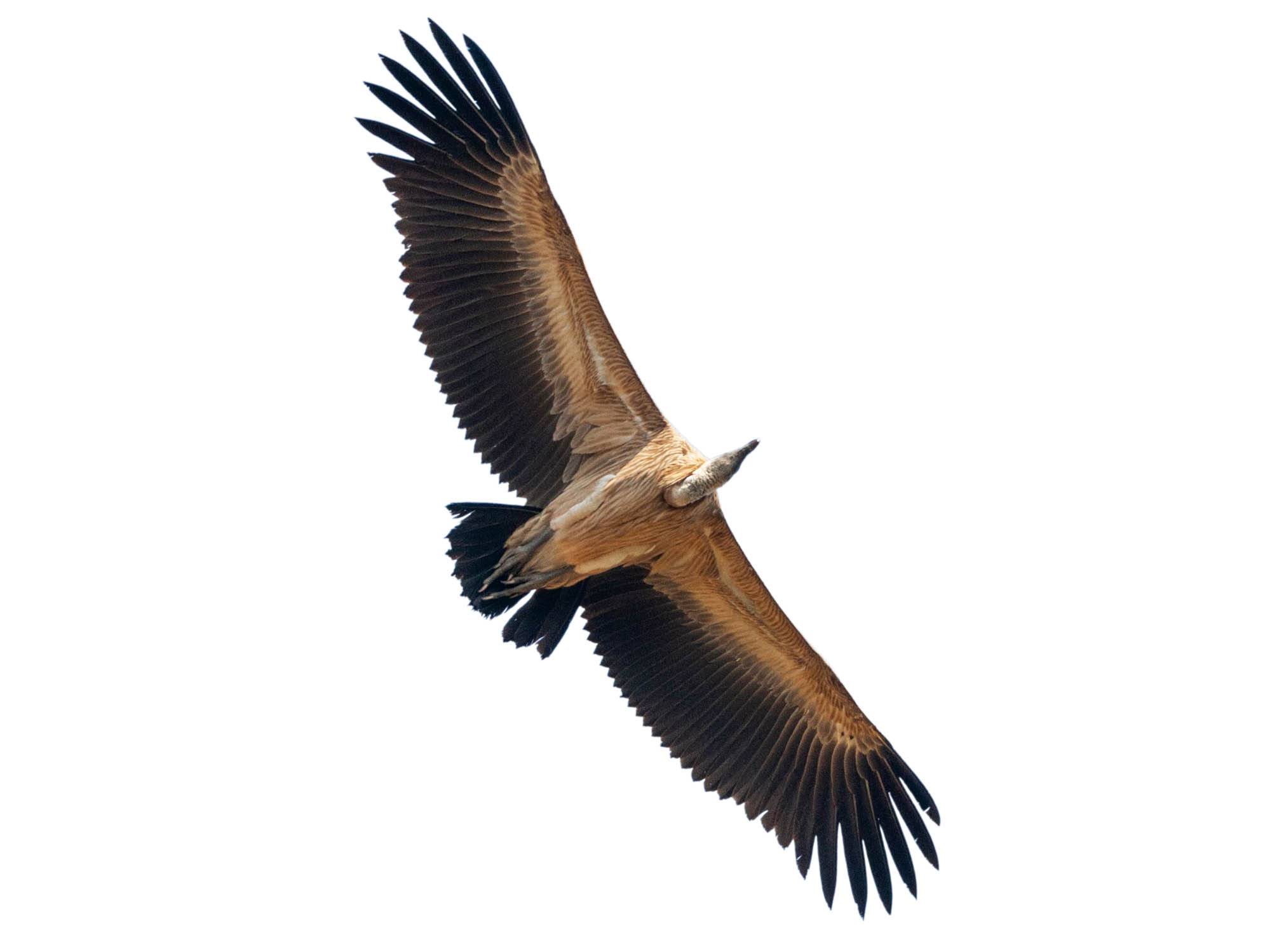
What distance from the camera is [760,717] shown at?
14.1 metres

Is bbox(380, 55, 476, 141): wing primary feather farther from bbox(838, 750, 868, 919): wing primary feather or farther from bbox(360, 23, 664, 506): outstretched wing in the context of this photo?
bbox(838, 750, 868, 919): wing primary feather

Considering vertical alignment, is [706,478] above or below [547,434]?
below

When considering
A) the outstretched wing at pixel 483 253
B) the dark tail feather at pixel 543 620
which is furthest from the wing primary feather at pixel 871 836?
the outstretched wing at pixel 483 253

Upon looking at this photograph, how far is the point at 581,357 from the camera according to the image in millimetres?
13047

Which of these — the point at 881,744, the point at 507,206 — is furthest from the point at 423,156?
the point at 881,744

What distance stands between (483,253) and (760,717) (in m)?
3.69

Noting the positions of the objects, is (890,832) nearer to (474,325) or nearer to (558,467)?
(558,467)

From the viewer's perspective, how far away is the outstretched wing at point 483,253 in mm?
12844

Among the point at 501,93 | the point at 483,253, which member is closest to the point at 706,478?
the point at 483,253

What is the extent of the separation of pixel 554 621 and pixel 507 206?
2644mm

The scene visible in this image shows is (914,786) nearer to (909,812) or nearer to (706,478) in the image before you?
(909,812)

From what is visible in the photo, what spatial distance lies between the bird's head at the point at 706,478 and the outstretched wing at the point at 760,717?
907mm

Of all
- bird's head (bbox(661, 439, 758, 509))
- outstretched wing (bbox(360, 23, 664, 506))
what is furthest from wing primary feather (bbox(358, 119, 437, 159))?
bird's head (bbox(661, 439, 758, 509))

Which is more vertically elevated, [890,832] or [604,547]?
[604,547]
